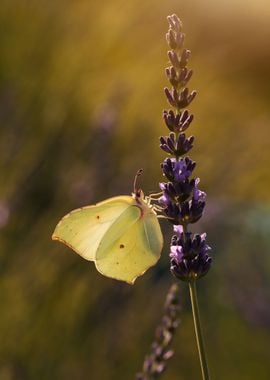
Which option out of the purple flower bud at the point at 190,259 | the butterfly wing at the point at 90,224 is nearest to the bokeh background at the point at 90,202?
the butterfly wing at the point at 90,224

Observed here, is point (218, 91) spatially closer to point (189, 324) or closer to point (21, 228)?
point (189, 324)

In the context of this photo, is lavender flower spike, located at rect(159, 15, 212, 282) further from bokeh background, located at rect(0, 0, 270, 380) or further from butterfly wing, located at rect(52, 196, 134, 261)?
bokeh background, located at rect(0, 0, 270, 380)

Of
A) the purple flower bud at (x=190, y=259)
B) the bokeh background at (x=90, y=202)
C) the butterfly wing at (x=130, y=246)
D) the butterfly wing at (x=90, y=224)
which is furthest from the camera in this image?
the bokeh background at (x=90, y=202)

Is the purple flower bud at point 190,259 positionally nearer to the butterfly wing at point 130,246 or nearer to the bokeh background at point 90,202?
the butterfly wing at point 130,246

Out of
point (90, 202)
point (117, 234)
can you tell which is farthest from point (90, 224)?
point (90, 202)

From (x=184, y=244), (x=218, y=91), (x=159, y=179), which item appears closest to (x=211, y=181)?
(x=159, y=179)

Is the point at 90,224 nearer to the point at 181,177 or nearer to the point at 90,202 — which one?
the point at 181,177

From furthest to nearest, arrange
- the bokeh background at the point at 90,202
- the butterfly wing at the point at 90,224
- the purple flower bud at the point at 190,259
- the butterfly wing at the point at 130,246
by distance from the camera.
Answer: the bokeh background at the point at 90,202 → the butterfly wing at the point at 90,224 → the butterfly wing at the point at 130,246 → the purple flower bud at the point at 190,259
